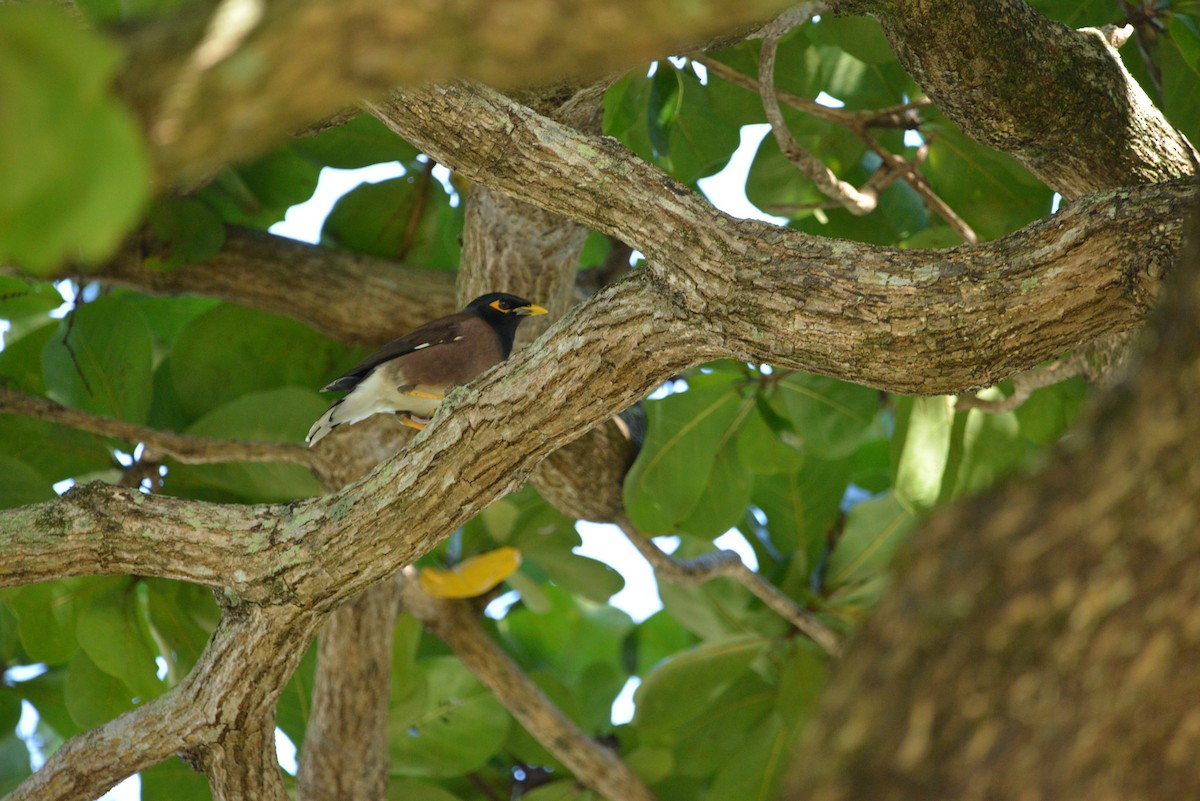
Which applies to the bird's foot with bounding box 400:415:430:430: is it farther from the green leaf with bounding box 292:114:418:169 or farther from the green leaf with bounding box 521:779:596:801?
the green leaf with bounding box 521:779:596:801

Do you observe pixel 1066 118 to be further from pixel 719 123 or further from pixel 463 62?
pixel 463 62

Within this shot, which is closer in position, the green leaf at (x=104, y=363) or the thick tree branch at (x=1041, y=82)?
the thick tree branch at (x=1041, y=82)

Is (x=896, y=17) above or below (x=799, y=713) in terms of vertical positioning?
above

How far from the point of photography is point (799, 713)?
17.1 feet

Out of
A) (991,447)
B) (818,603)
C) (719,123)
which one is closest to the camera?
(991,447)

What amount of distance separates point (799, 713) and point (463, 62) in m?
4.52

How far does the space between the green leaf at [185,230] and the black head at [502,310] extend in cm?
123

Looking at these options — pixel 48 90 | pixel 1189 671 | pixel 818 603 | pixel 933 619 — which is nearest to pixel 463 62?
pixel 48 90

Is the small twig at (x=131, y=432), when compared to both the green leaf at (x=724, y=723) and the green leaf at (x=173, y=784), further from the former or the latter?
the green leaf at (x=724, y=723)

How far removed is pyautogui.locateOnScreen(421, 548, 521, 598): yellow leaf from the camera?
5.21 metres

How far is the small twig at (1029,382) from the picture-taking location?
3.98 meters

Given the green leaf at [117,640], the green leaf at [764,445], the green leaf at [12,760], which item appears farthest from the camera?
the green leaf at [12,760]

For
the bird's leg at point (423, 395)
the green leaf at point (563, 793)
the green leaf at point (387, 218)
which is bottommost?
the green leaf at point (563, 793)

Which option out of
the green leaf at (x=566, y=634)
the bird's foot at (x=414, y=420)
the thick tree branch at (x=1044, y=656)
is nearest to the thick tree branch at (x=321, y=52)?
the thick tree branch at (x=1044, y=656)
